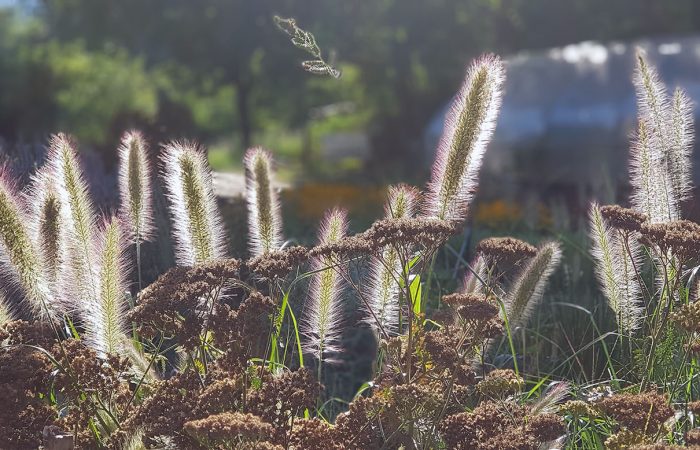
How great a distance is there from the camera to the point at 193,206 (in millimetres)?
3914

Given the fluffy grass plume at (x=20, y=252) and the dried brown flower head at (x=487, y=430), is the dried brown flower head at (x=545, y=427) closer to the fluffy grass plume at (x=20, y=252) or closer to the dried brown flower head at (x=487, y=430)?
the dried brown flower head at (x=487, y=430)

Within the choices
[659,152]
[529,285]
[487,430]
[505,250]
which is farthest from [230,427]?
[659,152]

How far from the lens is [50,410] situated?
11.6 feet

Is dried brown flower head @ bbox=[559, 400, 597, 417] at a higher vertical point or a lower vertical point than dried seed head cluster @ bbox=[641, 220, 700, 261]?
lower

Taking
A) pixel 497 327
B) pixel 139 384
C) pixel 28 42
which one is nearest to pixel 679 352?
pixel 497 327

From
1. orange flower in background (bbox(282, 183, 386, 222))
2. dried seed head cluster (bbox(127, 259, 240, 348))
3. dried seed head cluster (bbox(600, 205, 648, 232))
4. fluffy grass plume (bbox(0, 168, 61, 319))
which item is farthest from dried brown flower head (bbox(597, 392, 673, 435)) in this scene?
orange flower in background (bbox(282, 183, 386, 222))

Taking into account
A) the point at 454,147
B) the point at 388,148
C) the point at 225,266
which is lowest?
the point at 225,266

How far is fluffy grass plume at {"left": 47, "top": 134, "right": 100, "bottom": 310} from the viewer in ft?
12.4

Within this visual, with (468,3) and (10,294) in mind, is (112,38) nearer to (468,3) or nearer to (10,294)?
(468,3)

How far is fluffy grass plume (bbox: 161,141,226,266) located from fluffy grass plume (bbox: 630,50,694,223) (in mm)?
1564

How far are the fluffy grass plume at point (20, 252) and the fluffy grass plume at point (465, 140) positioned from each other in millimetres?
1338

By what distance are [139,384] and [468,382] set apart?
1.08 m

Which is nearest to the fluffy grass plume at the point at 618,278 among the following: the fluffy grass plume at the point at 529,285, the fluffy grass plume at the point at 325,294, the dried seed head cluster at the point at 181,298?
the fluffy grass plume at the point at 529,285

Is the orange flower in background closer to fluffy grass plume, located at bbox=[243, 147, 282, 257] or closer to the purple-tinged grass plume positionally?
fluffy grass plume, located at bbox=[243, 147, 282, 257]
